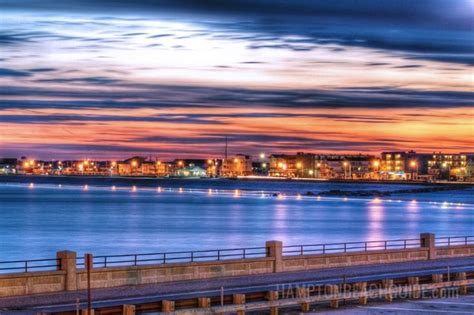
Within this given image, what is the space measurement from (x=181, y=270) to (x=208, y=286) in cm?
195

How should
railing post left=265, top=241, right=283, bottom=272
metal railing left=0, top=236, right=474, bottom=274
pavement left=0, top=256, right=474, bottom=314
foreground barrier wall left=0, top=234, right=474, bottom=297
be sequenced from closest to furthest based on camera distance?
pavement left=0, top=256, right=474, bottom=314
foreground barrier wall left=0, top=234, right=474, bottom=297
railing post left=265, top=241, right=283, bottom=272
metal railing left=0, top=236, right=474, bottom=274

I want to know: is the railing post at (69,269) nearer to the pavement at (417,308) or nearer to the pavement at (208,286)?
the pavement at (208,286)

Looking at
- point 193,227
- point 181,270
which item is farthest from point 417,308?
point 193,227

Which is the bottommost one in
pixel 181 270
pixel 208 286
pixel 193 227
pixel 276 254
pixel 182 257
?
pixel 193 227

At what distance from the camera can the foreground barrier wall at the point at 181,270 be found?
3052cm

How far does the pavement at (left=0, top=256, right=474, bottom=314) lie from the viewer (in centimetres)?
2869

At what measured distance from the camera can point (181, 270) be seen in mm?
34500

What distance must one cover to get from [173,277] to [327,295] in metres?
7.92

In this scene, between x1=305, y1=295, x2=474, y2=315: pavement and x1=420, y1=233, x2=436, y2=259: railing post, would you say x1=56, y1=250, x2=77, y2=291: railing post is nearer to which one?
x1=305, y1=295, x2=474, y2=315: pavement

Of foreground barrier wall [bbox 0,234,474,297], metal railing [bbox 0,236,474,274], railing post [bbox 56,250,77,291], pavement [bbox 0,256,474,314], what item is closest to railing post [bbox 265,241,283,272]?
foreground barrier wall [bbox 0,234,474,297]

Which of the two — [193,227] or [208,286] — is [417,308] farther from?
[193,227]

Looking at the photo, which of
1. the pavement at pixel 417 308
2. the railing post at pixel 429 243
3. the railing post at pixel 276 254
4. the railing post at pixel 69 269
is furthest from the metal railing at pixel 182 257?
the pavement at pixel 417 308

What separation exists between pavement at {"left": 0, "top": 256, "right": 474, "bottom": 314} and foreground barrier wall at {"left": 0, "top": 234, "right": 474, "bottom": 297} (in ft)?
1.59

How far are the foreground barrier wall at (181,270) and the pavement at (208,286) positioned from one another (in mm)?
486
